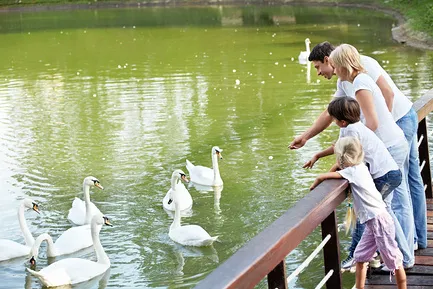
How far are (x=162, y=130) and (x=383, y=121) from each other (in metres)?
11.2

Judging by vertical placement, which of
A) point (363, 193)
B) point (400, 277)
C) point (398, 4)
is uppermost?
point (363, 193)

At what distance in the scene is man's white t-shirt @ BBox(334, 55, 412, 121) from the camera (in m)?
5.25

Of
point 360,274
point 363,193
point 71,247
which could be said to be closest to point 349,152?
point 363,193

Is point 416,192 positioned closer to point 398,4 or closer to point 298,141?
point 298,141

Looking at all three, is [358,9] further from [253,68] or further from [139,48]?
[253,68]

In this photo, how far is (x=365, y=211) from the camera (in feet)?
15.8

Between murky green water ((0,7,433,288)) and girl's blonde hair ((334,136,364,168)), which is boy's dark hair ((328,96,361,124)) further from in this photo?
murky green water ((0,7,433,288))

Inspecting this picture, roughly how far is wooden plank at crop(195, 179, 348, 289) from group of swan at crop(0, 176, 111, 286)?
4.97m

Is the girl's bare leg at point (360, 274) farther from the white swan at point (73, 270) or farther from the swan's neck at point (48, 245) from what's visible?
the swan's neck at point (48, 245)

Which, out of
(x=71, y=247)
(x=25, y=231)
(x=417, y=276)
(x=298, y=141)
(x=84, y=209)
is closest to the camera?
(x=417, y=276)

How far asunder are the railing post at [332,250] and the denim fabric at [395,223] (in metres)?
0.76

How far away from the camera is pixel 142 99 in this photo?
20.1m

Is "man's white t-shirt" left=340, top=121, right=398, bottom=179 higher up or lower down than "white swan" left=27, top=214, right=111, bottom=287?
higher up

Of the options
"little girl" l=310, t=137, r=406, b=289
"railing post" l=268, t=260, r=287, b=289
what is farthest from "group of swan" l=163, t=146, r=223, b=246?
"railing post" l=268, t=260, r=287, b=289
